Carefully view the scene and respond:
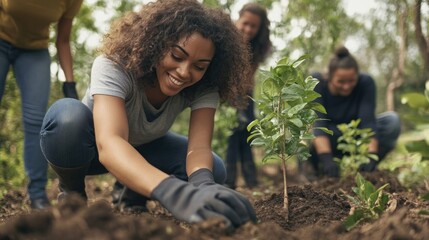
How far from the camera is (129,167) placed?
1598 mm

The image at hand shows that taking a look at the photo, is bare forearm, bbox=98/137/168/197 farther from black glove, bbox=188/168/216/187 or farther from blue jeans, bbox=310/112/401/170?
blue jeans, bbox=310/112/401/170

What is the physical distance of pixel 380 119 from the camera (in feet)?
14.7

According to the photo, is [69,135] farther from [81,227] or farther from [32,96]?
[81,227]

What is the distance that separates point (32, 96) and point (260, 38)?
7.18 feet

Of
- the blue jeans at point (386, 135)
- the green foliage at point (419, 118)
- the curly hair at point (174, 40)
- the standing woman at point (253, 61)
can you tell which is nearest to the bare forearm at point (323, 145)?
the blue jeans at point (386, 135)

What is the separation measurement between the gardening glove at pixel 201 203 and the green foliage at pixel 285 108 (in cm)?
42

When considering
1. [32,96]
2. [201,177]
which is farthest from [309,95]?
[32,96]

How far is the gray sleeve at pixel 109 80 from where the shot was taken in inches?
75.0

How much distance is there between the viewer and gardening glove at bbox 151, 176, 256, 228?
4.65 feet

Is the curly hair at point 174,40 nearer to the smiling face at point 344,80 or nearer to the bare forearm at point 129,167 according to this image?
the bare forearm at point 129,167

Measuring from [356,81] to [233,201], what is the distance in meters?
3.06

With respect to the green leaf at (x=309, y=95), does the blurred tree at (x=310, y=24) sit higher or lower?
higher

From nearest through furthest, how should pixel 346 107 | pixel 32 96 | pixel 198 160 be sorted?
1. pixel 198 160
2. pixel 32 96
3. pixel 346 107

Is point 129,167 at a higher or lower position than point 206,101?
lower
